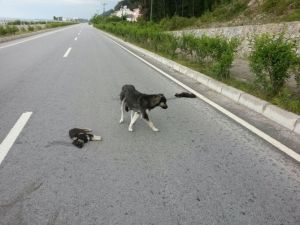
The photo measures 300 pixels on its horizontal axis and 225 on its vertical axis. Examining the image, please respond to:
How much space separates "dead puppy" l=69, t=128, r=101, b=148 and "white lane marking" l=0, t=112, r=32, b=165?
0.83 meters

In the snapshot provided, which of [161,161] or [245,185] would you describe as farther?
[161,161]

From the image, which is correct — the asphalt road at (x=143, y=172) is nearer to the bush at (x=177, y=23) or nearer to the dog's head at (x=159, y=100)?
the dog's head at (x=159, y=100)

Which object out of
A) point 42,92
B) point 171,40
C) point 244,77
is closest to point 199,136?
point 42,92

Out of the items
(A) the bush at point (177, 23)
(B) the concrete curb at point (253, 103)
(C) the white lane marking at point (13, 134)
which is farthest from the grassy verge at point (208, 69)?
(A) the bush at point (177, 23)

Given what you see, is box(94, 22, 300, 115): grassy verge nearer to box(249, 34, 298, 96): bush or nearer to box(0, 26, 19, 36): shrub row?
box(249, 34, 298, 96): bush

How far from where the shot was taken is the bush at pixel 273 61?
6.64m

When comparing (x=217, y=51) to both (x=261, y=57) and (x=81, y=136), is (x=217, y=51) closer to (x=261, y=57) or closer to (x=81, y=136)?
(x=261, y=57)

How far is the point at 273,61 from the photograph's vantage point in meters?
6.83

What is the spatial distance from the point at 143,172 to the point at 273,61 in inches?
172

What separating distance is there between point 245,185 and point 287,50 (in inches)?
159

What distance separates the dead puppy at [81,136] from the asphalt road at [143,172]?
0.36ft

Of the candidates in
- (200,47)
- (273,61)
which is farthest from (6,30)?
(273,61)

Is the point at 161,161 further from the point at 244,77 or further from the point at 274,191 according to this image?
the point at 244,77

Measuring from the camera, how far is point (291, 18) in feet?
54.6
